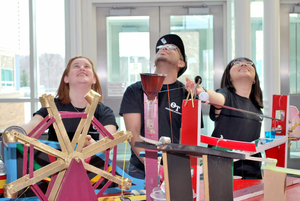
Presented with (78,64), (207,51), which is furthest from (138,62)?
(78,64)

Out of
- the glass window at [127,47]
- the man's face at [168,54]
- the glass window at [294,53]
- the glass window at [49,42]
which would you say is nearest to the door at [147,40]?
the glass window at [127,47]

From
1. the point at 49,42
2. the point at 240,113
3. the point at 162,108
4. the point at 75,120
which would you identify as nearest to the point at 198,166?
the point at 162,108

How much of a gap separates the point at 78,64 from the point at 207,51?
7.59ft

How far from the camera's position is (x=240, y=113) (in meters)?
1.74

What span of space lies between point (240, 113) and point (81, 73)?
0.99 metres

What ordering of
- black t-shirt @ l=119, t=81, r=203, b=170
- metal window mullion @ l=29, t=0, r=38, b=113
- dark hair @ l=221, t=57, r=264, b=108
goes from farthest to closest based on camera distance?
metal window mullion @ l=29, t=0, r=38, b=113
dark hair @ l=221, t=57, r=264, b=108
black t-shirt @ l=119, t=81, r=203, b=170

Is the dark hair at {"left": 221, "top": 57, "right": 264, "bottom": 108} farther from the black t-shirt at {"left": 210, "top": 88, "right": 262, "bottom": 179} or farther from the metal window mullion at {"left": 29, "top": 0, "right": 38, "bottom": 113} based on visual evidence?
the metal window mullion at {"left": 29, "top": 0, "right": 38, "bottom": 113}

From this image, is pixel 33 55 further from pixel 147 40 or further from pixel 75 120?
pixel 75 120

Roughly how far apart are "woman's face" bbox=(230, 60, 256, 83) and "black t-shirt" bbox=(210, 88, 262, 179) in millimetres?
103

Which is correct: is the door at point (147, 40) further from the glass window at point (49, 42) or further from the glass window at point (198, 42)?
the glass window at point (49, 42)

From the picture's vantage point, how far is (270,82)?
3.34m

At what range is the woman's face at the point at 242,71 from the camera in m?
1.72

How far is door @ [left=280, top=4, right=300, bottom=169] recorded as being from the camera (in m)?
3.68

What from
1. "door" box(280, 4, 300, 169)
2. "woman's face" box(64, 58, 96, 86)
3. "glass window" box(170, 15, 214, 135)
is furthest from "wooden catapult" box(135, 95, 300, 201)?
"door" box(280, 4, 300, 169)
